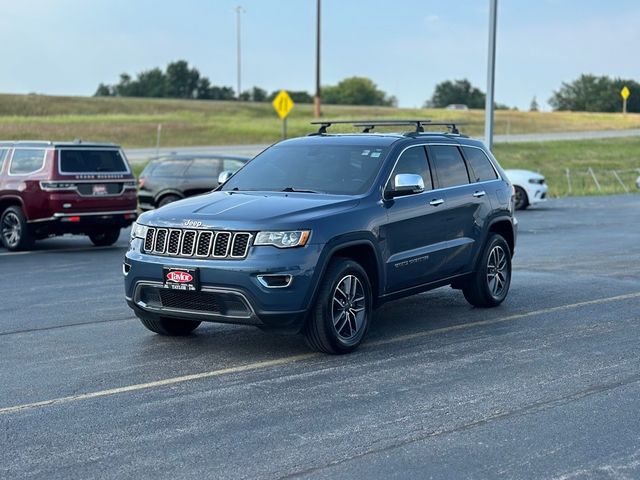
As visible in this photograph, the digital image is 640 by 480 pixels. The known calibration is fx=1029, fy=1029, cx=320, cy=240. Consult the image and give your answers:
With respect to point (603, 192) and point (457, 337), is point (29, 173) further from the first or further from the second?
point (603, 192)

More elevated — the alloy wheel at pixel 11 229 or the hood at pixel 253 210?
the hood at pixel 253 210

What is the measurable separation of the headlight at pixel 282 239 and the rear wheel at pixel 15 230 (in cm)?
1001

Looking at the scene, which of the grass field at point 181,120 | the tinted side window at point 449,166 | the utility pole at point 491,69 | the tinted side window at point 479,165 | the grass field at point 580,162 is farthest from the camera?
the grass field at point 181,120

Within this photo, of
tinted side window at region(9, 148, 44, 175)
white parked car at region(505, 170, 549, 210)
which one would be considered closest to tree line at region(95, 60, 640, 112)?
white parked car at region(505, 170, 549, 210)

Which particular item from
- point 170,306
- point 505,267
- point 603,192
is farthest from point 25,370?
point 603,192

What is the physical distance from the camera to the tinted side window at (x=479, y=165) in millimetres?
10609

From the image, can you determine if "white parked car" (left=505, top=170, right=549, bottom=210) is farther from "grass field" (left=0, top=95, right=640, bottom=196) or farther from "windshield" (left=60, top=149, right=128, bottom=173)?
"windshield" (left=60, top=149, right=128, bottom=173)

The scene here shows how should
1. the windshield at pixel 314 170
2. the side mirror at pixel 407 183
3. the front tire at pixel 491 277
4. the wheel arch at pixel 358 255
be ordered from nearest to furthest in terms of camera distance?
the wheel arch at pixel 358 255 → the side mirror at pixel 407 183 → the windshield at pixel 314 170 → the front tire at pixel 491 277

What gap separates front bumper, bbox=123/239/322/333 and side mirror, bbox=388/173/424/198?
3.85 feet

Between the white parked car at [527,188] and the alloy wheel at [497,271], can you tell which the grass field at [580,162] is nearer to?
the white parked car at [527,188]

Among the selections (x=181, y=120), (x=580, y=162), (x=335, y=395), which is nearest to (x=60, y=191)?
(x=335, y=395)

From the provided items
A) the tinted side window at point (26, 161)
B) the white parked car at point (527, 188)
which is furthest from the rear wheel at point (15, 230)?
the white parked car at point (527, 188)

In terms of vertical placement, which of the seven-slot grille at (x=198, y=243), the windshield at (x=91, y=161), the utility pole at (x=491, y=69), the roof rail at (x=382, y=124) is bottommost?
the seven-slot grille at (x=198, y=243)

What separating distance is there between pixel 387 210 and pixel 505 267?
8.53 ft
